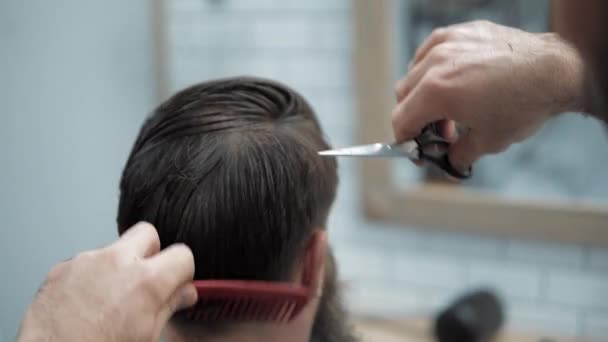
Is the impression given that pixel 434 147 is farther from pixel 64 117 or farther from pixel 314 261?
pixel 64 117

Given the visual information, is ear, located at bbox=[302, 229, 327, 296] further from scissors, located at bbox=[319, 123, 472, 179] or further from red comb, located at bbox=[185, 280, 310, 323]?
scissors, located at bbox=[319, 123, 472, 179]

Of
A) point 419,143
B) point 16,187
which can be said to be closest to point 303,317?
point 419,143

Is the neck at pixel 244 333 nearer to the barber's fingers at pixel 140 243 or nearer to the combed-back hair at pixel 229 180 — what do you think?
the combed-back hair at pixel 229 180

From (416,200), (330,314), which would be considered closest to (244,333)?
(330,314)

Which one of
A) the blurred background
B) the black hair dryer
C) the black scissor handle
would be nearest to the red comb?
the black scissor handle

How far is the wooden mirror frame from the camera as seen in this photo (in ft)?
5.41

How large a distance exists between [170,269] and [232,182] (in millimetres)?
157

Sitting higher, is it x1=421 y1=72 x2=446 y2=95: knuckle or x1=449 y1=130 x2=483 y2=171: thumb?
x1=421 y1=72 x2=446 y2=95: knuckle

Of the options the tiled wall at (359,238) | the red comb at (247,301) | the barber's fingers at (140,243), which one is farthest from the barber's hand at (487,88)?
the tiled wall at (359,238)

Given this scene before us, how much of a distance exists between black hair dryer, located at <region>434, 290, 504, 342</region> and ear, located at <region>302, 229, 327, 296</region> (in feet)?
2.40

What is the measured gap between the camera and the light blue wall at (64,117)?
1508 mm

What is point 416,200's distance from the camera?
1.82 metres

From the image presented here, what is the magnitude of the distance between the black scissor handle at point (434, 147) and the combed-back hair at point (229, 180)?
14cm

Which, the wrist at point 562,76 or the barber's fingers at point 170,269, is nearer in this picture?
the barber's fingers at point 170,269
